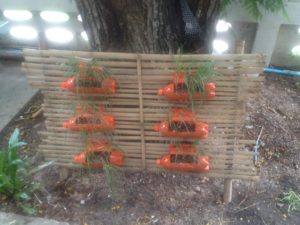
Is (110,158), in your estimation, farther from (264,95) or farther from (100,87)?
(264,95)

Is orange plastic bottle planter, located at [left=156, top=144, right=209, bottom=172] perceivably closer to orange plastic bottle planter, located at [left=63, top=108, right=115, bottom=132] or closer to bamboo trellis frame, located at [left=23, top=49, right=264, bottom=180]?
bamboo trellis frame, located at [left=23, top=49, right=264, bottom=180]

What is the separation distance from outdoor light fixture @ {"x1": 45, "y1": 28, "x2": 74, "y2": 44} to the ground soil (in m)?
1.73

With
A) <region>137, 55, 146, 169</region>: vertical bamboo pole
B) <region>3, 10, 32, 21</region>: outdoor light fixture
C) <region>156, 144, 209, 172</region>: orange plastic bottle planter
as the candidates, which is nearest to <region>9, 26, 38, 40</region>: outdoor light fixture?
<region>3, 10, 32, 21</region>: outdoor light fixture

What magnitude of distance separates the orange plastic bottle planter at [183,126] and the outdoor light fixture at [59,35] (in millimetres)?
2605

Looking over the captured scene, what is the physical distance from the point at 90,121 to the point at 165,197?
35.2 inches

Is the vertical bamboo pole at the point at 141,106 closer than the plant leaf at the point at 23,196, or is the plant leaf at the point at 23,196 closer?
the vertical bamboo pole at the point at 141,106

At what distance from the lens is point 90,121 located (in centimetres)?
214

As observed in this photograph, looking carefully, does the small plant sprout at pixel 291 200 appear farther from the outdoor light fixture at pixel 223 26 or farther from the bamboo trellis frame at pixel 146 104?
the outdoor light fixture at pixel 223 26

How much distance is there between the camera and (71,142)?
2373 millimetres

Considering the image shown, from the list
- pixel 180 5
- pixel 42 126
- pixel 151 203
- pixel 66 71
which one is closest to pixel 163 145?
pixel 151 203

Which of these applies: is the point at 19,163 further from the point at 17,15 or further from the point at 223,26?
the point at 223,26

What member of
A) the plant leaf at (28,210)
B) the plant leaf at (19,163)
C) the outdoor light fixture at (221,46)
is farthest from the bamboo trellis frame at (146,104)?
the outdoor light fixture at (221,46)

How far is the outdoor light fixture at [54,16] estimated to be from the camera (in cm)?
408

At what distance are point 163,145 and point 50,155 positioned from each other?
2.76 feet
